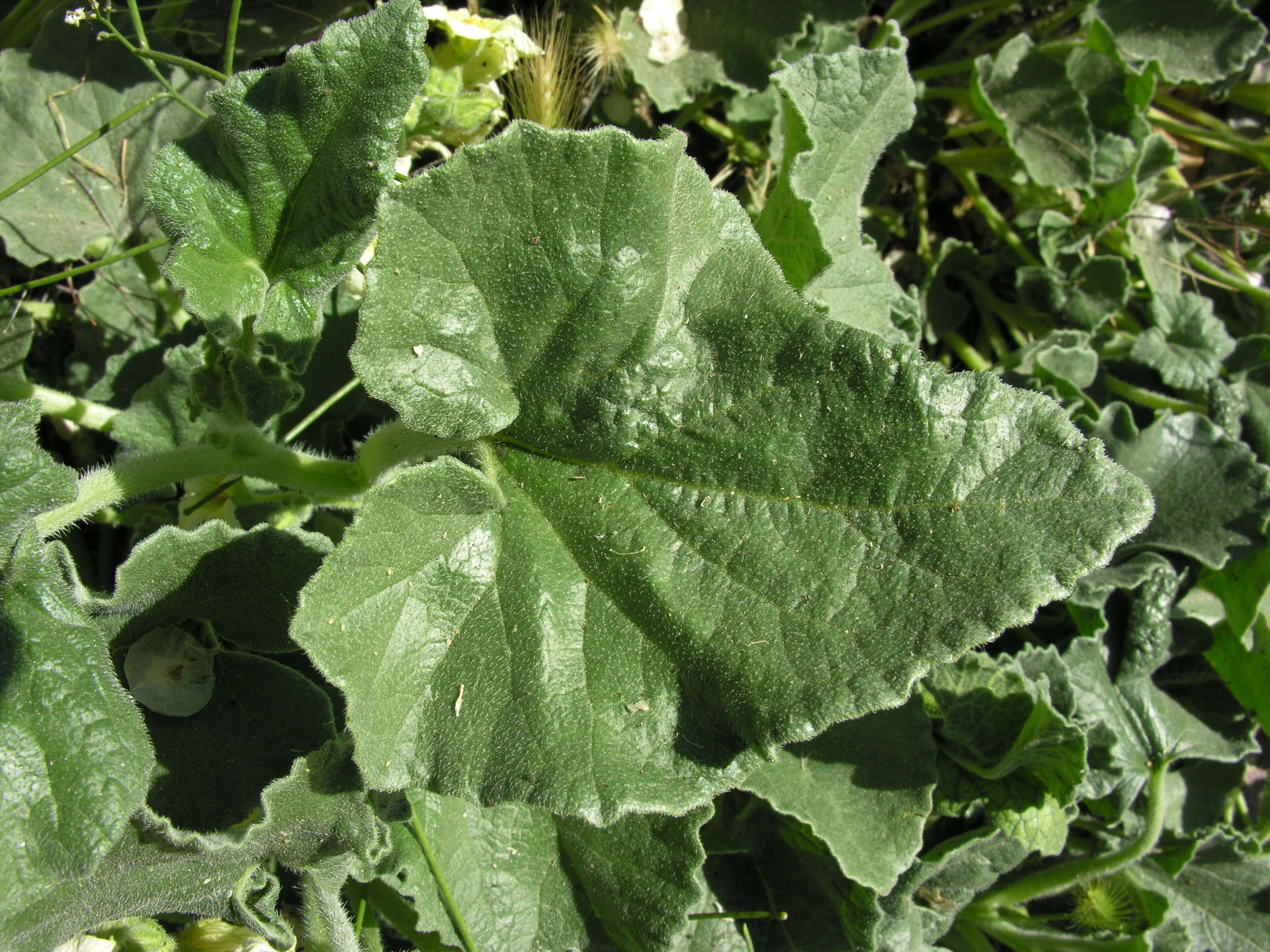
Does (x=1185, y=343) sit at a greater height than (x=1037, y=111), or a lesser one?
lesser

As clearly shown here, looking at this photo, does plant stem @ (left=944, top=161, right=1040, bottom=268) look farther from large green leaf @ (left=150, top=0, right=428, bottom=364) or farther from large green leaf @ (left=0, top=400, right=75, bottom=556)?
large green leaf @ (left=0, top=400, right=75, bottom=556)

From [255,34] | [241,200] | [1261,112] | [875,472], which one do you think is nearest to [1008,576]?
[875,472]

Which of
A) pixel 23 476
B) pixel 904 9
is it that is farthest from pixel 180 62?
pixel 904 9

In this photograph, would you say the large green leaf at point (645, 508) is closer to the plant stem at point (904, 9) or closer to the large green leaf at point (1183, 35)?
the plant stem at point (904, 9)

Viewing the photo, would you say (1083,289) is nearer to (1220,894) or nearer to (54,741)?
(1220,894)

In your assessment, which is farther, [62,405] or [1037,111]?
[1037,111]

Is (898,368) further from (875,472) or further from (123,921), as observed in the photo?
(123,921)
